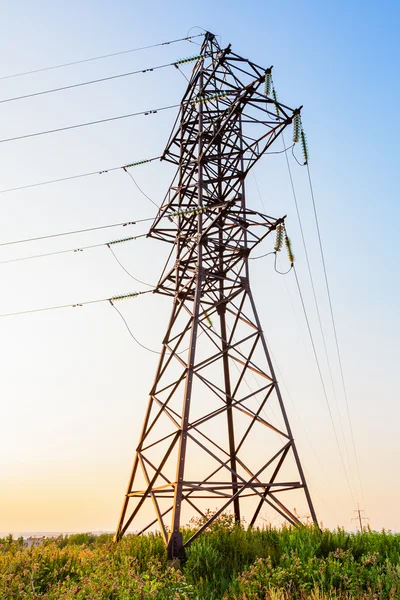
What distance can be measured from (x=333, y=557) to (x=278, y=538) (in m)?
1.96

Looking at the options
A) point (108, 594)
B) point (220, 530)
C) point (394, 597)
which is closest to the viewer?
point (394, 597)

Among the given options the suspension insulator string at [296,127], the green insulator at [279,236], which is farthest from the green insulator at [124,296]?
the suspension insulator string at [296,127]

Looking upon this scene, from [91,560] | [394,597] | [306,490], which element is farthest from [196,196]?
[394,597]

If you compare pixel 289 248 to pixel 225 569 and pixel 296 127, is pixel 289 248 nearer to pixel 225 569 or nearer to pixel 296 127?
pixel 296 127

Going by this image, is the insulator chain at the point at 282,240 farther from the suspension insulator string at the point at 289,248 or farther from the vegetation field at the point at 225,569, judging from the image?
the vegetation field at the point at 225,569

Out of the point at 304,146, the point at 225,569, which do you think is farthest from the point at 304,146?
the point at 225,569

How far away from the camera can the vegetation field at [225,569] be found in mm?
7805

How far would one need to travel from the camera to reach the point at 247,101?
14.6 meters

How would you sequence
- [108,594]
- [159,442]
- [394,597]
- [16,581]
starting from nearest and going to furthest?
[394,597]
[108,594]
[16,581]
[159,442]

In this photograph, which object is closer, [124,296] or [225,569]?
[225,569]

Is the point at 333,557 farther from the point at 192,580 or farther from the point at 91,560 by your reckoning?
the point at 91,560

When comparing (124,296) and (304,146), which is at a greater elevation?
(304,146)

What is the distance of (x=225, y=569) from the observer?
31.6 feet

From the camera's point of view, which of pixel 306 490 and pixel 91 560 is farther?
pixel 306 490
